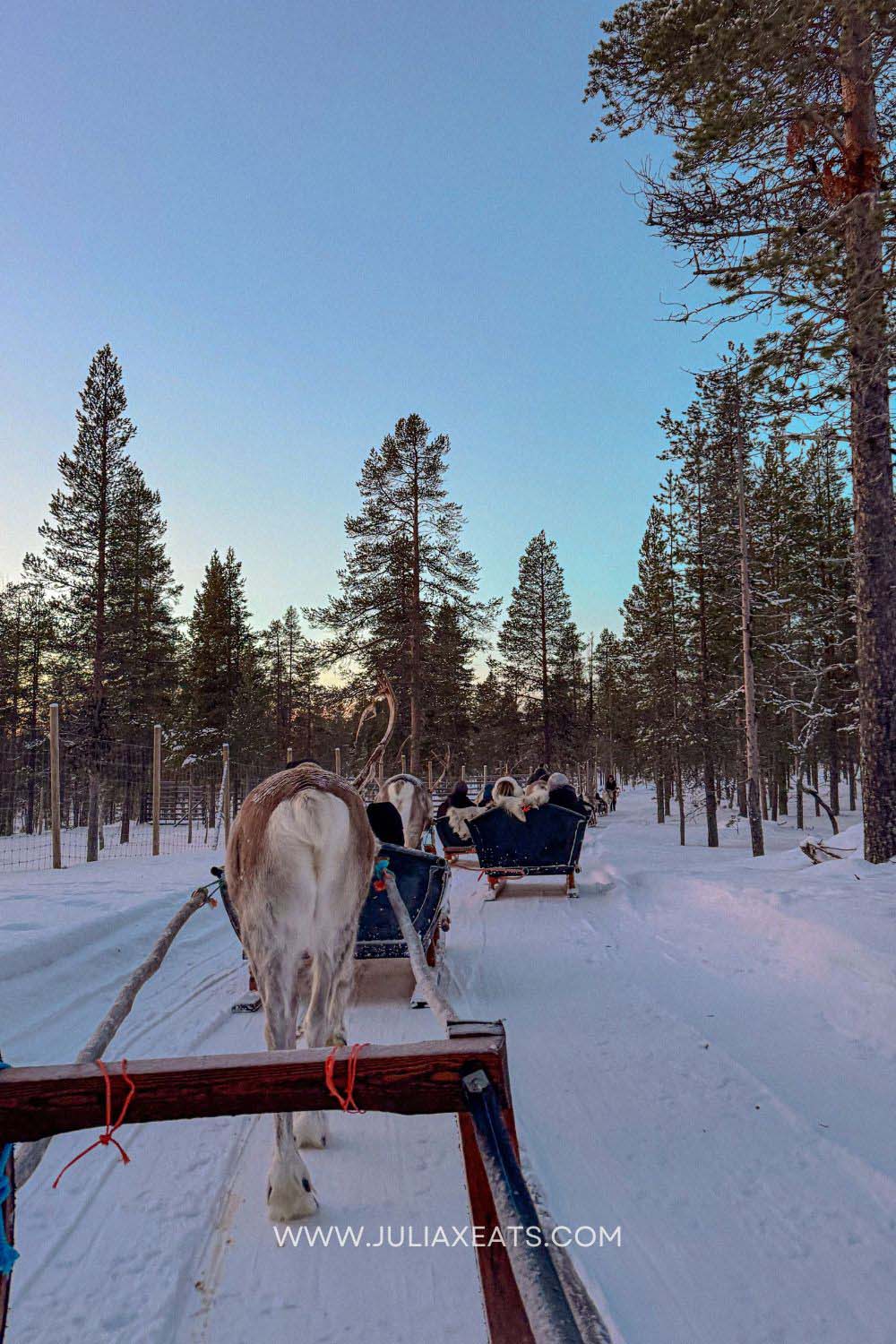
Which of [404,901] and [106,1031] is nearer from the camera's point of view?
[106,1031]

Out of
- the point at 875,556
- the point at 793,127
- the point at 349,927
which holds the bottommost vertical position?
the point at 349,927

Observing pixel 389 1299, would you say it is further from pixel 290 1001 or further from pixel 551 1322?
pixel 551 1322

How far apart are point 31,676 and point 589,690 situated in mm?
34962

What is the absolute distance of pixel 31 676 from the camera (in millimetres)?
39969

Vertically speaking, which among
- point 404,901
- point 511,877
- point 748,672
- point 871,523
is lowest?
point 511,877

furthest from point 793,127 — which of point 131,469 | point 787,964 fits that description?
point 131,469

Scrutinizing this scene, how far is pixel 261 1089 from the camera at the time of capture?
1.75 metres

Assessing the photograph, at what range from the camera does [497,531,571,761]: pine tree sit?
36.2 meters

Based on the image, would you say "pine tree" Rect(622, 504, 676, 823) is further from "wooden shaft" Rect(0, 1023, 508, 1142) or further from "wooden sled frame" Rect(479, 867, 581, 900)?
"wooden shaft" Rect(0, 1023, 508, 1142)

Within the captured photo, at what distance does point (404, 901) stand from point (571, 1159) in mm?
2504

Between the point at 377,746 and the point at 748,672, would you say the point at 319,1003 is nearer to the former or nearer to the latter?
the point at 377,746

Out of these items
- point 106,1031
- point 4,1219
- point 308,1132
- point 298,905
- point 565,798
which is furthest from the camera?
point 565,798

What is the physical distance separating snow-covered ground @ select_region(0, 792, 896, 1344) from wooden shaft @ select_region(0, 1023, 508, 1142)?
102 centimetres

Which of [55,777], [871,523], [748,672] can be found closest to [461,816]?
[871,523]
